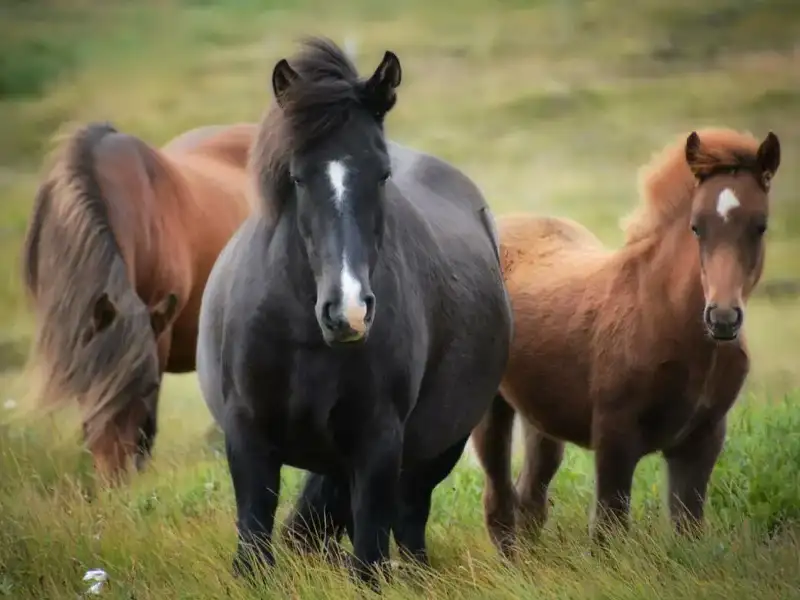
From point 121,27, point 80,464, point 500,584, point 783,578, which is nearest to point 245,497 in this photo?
point 500,584

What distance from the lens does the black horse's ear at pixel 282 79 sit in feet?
10.6

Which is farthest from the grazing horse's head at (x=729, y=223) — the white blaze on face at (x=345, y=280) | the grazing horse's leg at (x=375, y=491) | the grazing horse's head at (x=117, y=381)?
the grazing horse's head at (x=117, y=381)

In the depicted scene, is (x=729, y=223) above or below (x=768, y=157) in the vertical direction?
below

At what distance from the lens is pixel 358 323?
2.93 metres

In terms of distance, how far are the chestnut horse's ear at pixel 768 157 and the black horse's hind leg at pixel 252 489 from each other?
6.36 ft

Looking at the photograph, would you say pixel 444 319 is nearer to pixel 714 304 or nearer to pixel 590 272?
pixel 714 304

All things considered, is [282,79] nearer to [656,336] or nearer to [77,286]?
[656,336]

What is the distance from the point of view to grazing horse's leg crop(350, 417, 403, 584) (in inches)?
131

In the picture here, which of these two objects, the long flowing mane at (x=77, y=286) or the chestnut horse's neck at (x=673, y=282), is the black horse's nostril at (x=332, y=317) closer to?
the chestnut horse's neck at (x=673, y=282)

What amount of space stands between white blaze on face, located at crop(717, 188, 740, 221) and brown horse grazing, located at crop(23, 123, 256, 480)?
7.58 ft

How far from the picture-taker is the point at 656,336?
14.2 feet

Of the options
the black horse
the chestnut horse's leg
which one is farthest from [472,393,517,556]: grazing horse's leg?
the black horse

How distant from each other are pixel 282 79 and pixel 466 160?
9.21 metres

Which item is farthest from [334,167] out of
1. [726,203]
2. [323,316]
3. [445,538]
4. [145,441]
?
[145,441]
